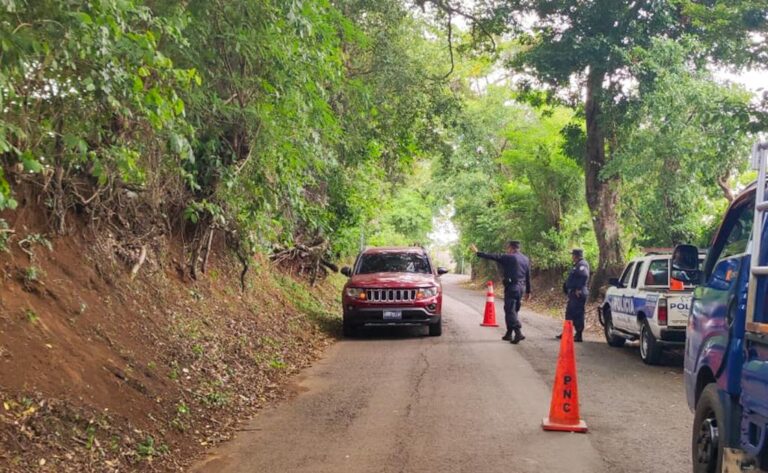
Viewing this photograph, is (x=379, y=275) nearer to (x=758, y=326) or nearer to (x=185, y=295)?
(x=185, y=295)

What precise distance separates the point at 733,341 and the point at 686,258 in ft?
4.11

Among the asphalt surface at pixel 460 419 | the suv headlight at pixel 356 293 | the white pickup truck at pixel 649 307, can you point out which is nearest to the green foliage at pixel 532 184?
the white pickup truck at pixel 649 307

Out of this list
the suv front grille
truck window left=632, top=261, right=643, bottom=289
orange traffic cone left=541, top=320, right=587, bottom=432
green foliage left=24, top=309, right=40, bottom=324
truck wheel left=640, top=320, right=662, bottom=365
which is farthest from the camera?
the suv front grille

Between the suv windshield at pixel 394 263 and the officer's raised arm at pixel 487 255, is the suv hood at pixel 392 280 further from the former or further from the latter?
the officer's raised arm at pixel 487 255

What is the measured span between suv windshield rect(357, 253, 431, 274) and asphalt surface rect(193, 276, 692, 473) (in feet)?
10.5

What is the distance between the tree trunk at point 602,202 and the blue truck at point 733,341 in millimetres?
15084

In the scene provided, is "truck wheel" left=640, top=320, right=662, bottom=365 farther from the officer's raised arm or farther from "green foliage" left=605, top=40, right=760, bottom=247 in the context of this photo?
"green foliage" left=605, top=40, right=760, bottom=247

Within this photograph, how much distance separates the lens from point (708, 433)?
189 inches

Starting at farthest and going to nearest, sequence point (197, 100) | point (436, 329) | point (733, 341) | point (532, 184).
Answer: point (532, 184) → point (436, 329) → point (197, 100) → point (733, 341)

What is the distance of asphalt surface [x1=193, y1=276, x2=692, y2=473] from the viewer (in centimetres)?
605

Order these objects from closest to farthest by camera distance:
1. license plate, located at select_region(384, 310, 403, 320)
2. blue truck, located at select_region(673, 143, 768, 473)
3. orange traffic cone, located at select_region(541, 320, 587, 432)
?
blue truck, located at select_region(673, 143, 768, 473)
orange traffic cone, located at select_region(541, 320, 587, 432)
license plate, located at select_region(384, 310, 403, 320)

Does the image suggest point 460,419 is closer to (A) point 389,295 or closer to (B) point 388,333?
(A) point 389,295

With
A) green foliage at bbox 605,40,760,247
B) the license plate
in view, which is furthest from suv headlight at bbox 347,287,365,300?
green foliage at bbox 605,40,760,247

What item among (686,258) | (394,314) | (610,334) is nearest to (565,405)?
(686,258)
